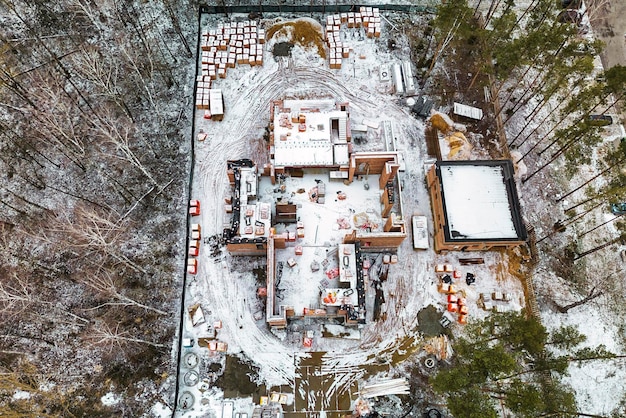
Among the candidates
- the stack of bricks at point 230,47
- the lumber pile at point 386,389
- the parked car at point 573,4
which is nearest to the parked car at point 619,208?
the parked car at point 573,4

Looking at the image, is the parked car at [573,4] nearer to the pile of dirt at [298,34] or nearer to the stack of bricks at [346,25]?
the stack of bricks at [346,25]

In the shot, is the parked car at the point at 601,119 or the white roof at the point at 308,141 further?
the parked car at the point at 601,119

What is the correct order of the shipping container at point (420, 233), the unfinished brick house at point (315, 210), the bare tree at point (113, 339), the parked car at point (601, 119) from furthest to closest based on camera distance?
the parked car at point (601, 119)
the shipping container at point (420, 233)
the unfinished brick house at point (315, 210)
the bare tree at point (113, 339)

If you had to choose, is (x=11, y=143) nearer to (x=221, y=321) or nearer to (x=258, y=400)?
(x=221, y=321)

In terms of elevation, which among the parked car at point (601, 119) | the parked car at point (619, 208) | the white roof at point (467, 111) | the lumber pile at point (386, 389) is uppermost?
the white roof at point (467, 111)

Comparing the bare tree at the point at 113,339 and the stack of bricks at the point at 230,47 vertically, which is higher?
the stack of bricks at the point at 230,47

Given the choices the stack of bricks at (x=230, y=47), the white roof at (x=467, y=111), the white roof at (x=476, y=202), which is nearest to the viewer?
the white roof at (x=476, y=202)
